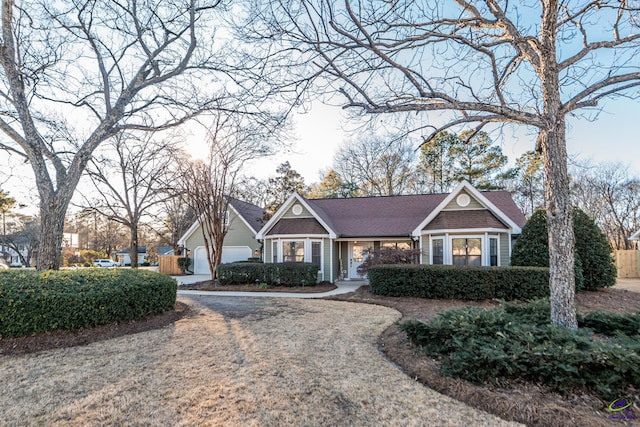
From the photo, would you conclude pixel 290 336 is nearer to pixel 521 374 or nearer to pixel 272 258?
pixel 521 374

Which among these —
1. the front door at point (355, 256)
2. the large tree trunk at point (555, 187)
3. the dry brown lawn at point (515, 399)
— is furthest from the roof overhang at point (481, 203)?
the dry brown lawn at point (515, 399)

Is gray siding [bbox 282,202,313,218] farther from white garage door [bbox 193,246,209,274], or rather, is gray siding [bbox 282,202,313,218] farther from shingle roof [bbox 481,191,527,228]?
shingle roof [bbox 481,191,527,228]

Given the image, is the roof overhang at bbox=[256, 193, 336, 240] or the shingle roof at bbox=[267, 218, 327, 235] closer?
the shingle roof at bbox=[267, 218, 327, 235]

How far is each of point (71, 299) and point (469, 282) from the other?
10136 mm

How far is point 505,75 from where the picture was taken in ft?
22.0

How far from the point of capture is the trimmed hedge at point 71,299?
224 inches

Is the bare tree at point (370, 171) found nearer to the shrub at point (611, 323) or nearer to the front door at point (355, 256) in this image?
the front door at point (355, 256)

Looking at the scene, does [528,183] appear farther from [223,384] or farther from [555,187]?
[223,384]

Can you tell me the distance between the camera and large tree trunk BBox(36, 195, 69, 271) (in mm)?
8016

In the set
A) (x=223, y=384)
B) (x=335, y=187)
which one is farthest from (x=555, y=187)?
(x=335, y=187)

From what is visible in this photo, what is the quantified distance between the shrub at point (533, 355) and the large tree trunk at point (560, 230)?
633mm

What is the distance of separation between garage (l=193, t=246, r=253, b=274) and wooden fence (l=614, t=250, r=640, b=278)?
2208 centimetres

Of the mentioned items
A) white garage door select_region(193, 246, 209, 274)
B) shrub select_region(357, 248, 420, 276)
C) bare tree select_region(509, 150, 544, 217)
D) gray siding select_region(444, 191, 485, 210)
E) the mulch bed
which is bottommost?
the mulch bed

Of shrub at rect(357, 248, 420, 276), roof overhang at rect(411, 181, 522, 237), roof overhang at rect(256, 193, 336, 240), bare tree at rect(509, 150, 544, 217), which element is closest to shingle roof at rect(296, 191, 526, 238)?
roof overhang at rect(256, 193, 336, 240)
